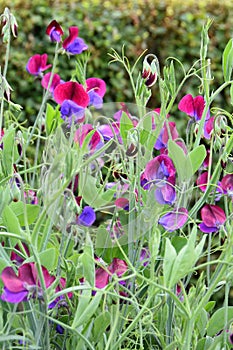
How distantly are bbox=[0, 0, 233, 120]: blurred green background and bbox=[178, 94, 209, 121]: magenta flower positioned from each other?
6.31 ft

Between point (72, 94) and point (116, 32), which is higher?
point (72, 94)

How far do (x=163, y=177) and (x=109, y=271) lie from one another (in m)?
0.13

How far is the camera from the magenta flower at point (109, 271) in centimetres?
84

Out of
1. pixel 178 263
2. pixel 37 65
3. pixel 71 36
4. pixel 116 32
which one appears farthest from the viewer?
pixel 116 32

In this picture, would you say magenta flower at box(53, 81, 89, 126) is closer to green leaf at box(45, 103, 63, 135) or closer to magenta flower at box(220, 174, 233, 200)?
green leaf at box(45, 103, 63, 135)

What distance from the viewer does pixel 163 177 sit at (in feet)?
3.00

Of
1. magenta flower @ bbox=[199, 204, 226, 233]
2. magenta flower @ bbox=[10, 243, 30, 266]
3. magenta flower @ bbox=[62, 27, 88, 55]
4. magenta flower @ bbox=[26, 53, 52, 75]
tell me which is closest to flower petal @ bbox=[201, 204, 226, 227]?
magenta flower @ bbox=[199, 204, 226, 233]

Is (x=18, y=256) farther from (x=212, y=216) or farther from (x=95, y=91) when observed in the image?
(x=95, y=91)

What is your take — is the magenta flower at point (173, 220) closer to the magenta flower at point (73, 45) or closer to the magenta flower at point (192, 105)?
the magenta flower at point (192, 105)

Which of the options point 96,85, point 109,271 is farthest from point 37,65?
point 109,271

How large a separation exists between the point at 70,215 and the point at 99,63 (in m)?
2.26

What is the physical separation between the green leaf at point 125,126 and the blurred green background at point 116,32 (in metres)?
1.98

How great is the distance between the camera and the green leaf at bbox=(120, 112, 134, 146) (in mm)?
990

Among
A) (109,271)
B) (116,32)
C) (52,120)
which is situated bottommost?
(116,32)
